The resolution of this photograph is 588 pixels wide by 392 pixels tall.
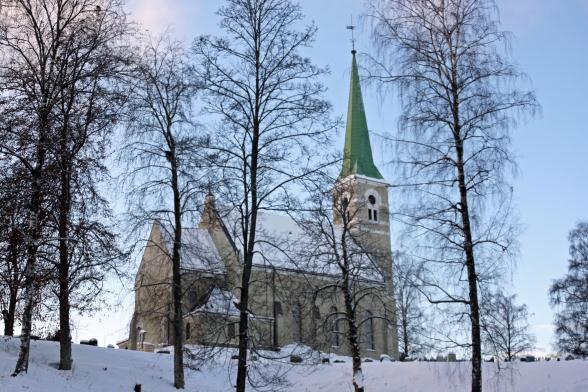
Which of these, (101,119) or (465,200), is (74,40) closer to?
(101,119)

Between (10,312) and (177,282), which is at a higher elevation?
(177,282)

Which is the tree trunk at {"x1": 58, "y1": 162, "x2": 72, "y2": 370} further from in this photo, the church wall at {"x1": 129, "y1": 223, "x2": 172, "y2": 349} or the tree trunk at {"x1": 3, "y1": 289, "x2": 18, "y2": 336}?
the church wall at {"x1": 129, "y1": 223, "x2": 172, "y2": 349}

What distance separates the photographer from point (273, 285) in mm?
17688

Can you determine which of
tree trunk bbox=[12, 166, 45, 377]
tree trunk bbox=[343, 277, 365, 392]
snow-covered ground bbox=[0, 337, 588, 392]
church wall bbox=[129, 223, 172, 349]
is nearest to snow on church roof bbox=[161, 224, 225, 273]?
church wall bbox=[129, 223, 172, 349]

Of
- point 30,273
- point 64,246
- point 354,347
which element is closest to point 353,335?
point 354,347

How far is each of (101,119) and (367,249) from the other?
1095 centimetres

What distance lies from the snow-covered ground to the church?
1797mm

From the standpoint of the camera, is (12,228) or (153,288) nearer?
(12,228)

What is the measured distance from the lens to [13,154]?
58.4 feet

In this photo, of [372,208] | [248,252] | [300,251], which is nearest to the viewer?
[248,252]

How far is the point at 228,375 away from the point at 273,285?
986cm

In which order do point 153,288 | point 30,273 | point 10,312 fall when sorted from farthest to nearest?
point 153,288, point 10,312, point 30,273

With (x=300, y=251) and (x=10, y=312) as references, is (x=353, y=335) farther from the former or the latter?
(x=10, y=312)

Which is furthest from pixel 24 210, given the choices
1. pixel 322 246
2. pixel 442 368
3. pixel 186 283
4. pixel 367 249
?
pixel 442 368
